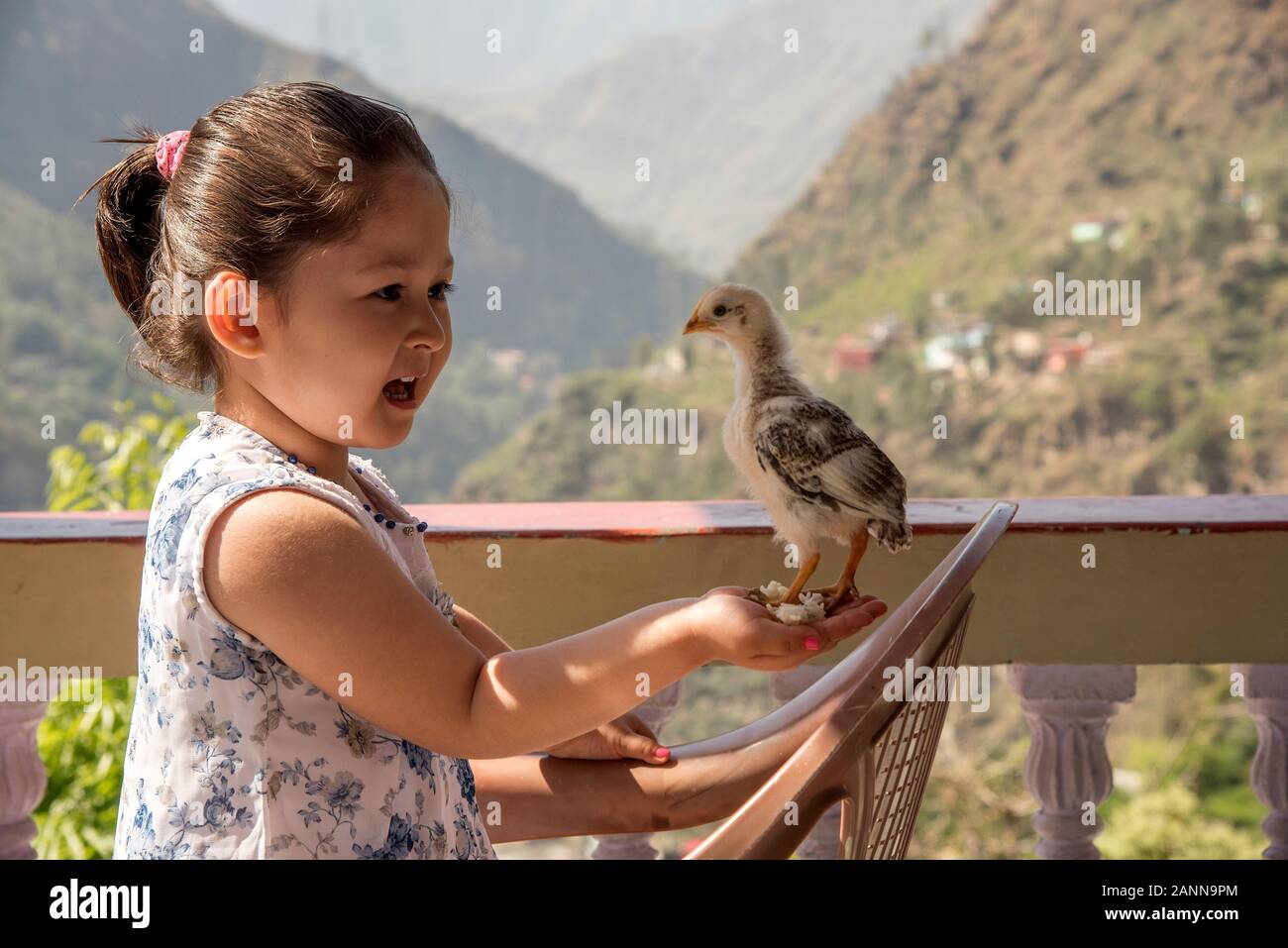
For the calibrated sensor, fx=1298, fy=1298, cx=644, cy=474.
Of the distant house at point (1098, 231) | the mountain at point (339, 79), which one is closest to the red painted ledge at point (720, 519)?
the distant house at point (1098, 231)

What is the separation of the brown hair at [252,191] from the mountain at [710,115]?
49.5 m

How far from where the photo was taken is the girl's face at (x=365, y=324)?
4.07 feet

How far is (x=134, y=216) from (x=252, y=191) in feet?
0.79

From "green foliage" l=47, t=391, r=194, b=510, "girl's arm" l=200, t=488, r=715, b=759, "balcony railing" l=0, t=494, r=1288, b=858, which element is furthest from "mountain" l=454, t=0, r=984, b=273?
"girl's arm" l=200, t=488, r=715, b=759

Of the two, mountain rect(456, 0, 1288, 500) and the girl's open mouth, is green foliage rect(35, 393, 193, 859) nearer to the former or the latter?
the girl's open mouth

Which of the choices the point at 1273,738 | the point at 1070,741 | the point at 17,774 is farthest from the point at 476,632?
the point at 1273,738

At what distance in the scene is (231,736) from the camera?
4.01 feet

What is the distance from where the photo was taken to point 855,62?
5900 cm

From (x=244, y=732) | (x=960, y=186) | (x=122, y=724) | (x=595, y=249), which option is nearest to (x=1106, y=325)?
(x=960, y=186)

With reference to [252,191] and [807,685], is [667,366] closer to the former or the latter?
[807,685]

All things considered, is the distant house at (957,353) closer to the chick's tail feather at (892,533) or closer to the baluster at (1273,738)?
the baluster at (1273,738)
